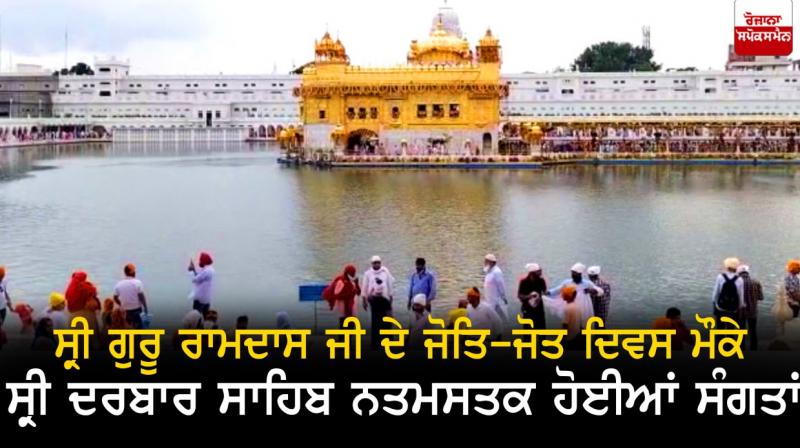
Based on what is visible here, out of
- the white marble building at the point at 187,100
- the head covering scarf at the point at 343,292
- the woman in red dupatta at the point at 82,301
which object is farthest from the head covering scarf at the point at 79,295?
→ the white marble building at the point at 187,100

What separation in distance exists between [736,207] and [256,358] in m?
25.2

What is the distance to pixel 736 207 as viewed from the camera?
109 ft

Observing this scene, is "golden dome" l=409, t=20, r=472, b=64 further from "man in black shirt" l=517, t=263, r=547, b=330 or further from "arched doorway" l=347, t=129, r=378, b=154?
"man in black shirt" l=517, t=263, r=547, b=330

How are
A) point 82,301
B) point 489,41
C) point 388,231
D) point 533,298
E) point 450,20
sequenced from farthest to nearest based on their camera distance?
1. point 450,20
2. point 489,41
3. point 388,231
4. point 533,298
5. point 82,301

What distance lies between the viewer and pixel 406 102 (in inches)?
2402

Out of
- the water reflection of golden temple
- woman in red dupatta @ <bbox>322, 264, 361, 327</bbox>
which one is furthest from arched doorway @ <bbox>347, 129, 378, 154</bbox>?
woman in red dupatta @ <bbox>322, 264, 361, 327</bbox>

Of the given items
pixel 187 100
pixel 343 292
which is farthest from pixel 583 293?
pixel 187 100

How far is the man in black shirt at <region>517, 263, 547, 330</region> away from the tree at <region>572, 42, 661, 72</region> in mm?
116357

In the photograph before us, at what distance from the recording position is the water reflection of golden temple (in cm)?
6044

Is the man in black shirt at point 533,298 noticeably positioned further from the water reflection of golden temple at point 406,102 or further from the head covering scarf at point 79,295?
the water reflection of golden temple at point 406,102

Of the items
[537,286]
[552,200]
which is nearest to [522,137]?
[552,200]

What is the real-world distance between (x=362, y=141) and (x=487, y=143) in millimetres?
7902

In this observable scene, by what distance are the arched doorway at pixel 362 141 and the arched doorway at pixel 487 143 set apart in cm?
618

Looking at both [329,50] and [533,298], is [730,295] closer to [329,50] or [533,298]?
[533,298]
